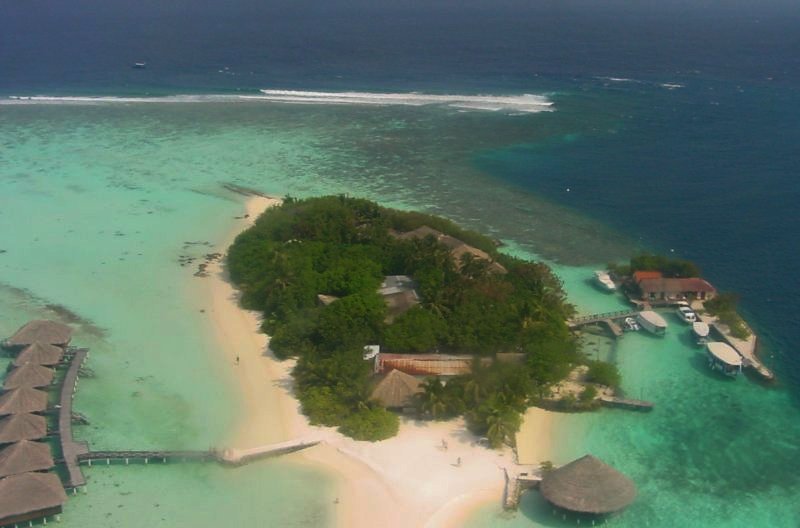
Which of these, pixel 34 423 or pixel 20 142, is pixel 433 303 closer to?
pixel 34 423

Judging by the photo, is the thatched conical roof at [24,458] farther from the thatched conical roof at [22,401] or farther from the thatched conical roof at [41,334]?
the thatched conical roof at [41,334]

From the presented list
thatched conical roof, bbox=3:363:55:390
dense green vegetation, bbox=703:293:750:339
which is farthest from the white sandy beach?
dense green vegetation, bbox=703:293:750:339

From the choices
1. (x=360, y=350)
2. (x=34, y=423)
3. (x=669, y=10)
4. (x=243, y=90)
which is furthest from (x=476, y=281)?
(x=669, y=10)

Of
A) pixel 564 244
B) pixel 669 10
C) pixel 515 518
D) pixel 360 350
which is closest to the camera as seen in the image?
pixel 515 518

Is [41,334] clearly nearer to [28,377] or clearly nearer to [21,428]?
[28,377]

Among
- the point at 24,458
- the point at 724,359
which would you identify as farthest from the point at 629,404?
the point at 24,458

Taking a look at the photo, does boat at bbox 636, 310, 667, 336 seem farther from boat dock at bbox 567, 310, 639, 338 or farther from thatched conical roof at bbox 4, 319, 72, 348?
thatched conical roof at bbox 4, 319, 72, 348
